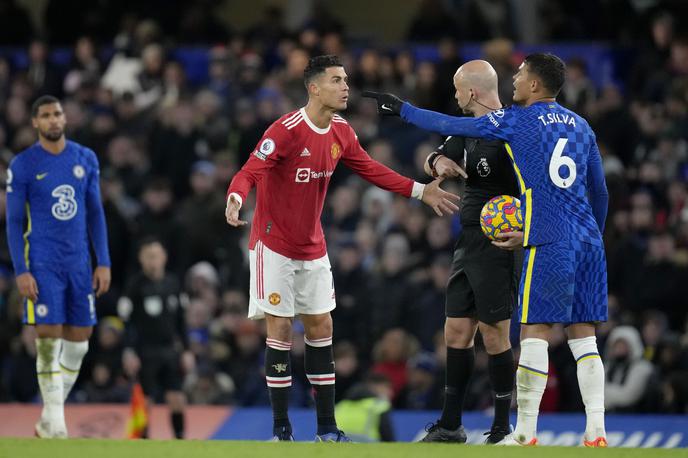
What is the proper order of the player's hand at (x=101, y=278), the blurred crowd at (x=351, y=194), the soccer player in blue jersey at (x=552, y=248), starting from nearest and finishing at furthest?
the soccer player in blue jersey at (x=552, y=248) < the player's hand at (x=101, y=278) < the blurred crowd at (x=351, y=194)

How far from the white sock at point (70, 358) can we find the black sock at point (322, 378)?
240cm

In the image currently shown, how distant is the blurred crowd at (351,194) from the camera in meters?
14.7

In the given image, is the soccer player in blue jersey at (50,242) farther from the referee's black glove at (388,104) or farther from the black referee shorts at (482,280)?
the black referee shorts at (482,280)

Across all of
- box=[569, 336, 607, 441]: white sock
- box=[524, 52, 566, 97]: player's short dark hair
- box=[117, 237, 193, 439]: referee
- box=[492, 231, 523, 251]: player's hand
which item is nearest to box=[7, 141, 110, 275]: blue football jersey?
box=[117, 237, 193, 439]: referee

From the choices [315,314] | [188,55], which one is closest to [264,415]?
[315,314]

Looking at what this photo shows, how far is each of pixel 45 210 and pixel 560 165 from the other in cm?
424

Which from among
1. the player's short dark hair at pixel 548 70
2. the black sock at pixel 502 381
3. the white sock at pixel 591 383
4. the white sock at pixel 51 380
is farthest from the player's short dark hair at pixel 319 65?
the white sock at pixel 51 380

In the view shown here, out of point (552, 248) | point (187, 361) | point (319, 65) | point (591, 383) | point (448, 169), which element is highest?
point (319, 65)

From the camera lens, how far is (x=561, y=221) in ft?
29.6

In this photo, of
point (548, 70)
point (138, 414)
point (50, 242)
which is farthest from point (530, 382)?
point (138, 414)

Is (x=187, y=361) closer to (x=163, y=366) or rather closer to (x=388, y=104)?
(x=163, y=366)

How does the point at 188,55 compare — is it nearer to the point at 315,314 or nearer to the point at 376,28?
the point at 376,28

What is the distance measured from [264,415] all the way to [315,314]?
4.46 metres

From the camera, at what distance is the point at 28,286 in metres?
11.1
